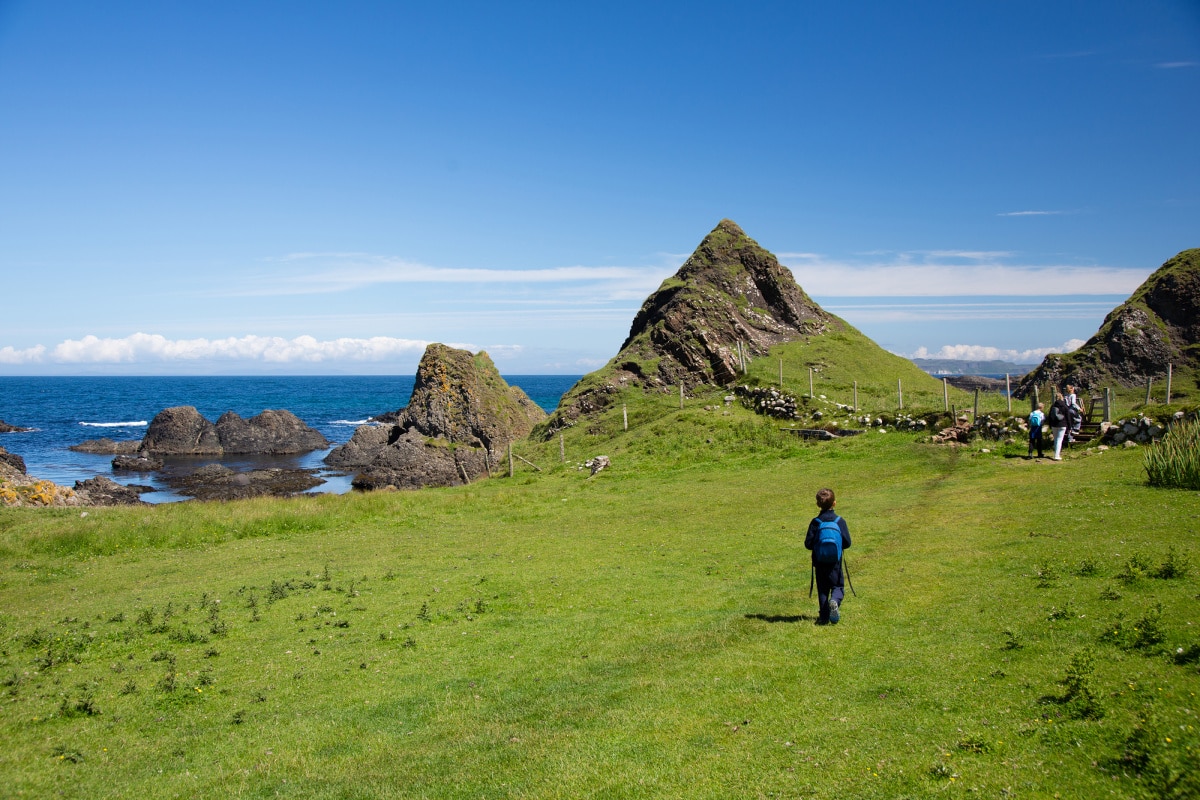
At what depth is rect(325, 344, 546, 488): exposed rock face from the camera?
204 ft

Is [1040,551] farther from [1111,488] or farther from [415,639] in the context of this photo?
[415,639]

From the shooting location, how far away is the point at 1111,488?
2445 centimetres

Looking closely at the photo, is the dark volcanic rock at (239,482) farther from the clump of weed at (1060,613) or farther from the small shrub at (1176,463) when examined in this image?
the small shrub at (1176,463)

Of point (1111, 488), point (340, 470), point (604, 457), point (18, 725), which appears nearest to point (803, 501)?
point (1111, 488)

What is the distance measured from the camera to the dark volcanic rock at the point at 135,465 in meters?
74.1

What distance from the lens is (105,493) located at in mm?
51406

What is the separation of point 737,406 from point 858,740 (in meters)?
47.4

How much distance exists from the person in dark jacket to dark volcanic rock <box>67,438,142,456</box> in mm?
95161

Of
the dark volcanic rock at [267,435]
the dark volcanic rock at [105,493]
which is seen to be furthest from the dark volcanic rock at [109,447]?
the dark volcanic rock at [105,493]

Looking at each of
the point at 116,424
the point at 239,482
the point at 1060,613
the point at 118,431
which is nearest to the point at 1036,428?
the point at 1060,613

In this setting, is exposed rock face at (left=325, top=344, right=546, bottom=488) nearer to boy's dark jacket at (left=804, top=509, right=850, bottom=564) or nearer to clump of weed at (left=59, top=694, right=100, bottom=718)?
clump of weed at (left=59, top=694, right=100, bottom=718)

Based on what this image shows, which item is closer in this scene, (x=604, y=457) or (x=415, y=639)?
(x=415, y=639)

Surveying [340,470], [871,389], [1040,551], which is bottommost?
[340,470]

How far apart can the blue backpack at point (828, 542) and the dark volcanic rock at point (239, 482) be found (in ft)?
174
